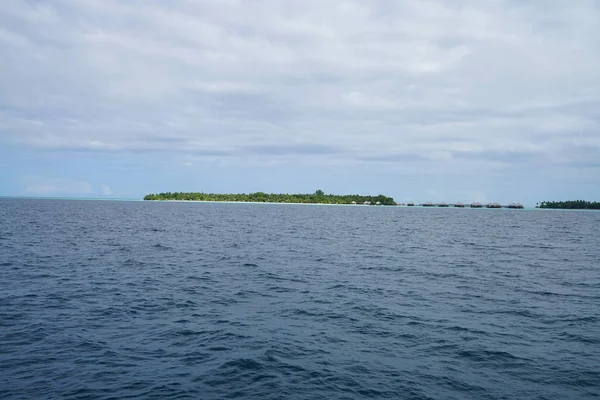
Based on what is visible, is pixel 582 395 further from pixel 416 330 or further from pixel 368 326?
pixel 368 326

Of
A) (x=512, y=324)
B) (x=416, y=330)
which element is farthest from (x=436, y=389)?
(x=512, y=324)

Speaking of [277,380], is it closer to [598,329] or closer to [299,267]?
[598,329]

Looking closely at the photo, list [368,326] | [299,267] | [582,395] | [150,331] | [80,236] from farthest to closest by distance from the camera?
A: [80,236] < [299,267] < [368,326] < [150,331] < [582,395]

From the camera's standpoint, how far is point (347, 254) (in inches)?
2041

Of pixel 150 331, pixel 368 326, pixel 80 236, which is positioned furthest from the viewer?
pixel 80 236

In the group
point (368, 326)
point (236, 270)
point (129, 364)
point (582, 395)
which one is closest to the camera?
point (582, 395)

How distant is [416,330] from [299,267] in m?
20.7

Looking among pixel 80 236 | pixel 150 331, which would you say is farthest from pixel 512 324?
pixel 80 236

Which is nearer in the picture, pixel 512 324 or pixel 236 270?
pixel 512 324

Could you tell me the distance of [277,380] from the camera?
623 inches

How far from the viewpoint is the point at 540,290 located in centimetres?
3222

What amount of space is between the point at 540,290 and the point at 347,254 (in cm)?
2333

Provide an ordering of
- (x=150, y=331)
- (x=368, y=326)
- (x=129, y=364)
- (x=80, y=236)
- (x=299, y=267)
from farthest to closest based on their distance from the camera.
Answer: (x=80, y=236)
(x=299, y=267)
(x=368, y=326)
(x=150, y=331)
(x=129, y=364)

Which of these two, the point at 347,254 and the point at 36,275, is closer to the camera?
the point at 36,275
